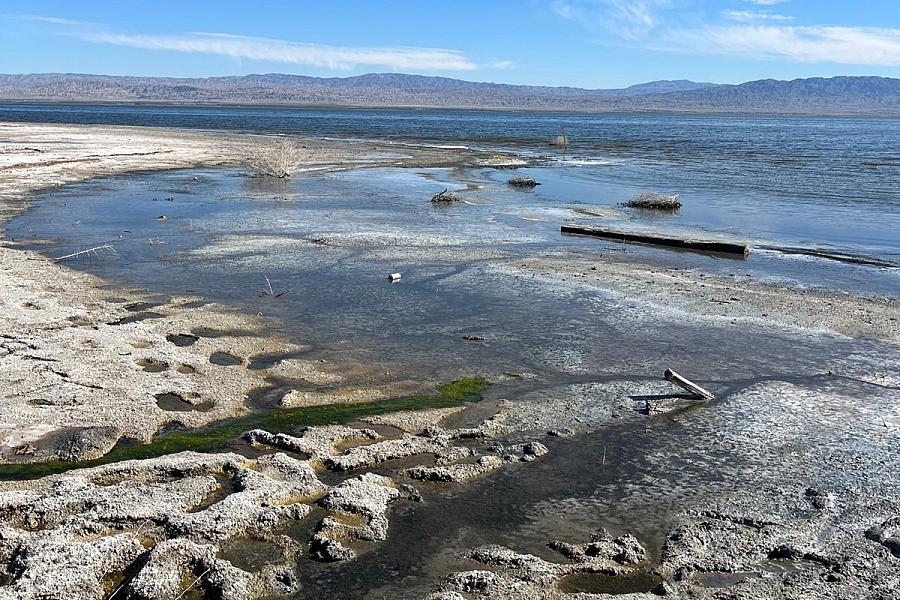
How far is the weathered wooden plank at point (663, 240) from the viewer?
16.9 meters

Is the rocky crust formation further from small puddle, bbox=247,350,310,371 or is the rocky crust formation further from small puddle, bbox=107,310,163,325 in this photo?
small puddle, bbox=107,310,163,325

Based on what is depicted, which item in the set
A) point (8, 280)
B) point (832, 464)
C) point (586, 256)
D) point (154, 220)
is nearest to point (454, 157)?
point (154, 220)

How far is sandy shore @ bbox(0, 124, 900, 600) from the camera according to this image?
525 cm

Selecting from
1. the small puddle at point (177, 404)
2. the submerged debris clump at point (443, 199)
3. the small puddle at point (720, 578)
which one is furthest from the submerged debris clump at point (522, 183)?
the small puddle at point (720, 578)

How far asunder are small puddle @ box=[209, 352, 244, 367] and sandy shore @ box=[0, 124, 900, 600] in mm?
41

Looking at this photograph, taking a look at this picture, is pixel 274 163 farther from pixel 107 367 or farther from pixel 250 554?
pixel 250 554

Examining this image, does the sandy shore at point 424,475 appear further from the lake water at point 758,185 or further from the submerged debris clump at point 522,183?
the submerged debris clump at point 522,183

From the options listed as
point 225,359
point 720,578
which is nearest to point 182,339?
point 225,359

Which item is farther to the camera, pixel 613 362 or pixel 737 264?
pixel 737 264

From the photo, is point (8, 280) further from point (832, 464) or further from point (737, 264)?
point (737, 264)

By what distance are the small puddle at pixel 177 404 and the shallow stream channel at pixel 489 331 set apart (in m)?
0.56

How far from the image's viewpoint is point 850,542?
577cm

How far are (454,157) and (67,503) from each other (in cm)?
3959

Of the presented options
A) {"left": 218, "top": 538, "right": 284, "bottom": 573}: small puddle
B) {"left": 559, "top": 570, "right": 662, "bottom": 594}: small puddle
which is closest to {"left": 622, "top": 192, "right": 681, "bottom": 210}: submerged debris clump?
{"left": 559, "top": 570, "right": 662, "bottom": 594}: small puddle
